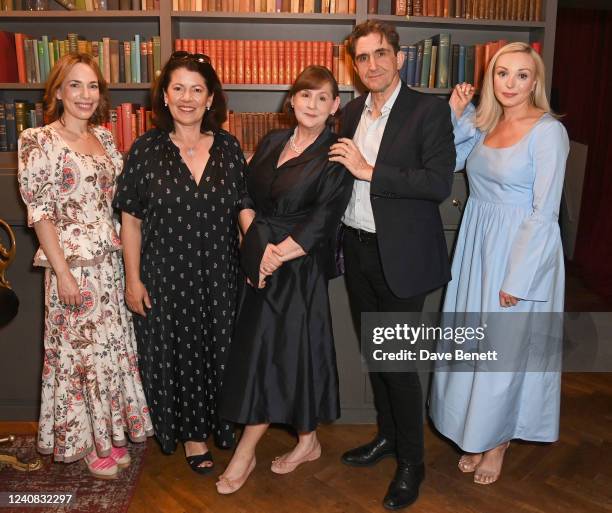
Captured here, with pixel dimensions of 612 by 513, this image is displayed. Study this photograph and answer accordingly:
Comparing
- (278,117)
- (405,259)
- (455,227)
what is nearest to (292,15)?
(278,117)

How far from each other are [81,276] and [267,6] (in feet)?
5.58

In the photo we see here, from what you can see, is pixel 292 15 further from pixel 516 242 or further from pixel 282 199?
pixel 516 242

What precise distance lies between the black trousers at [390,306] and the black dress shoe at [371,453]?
9.8 inches

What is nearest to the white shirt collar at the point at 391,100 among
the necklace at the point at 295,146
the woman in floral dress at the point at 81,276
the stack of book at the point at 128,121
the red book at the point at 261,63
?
the necklace at the point at 295,146

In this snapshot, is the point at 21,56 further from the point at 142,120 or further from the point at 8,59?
the point at 142,120

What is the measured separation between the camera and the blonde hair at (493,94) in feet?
7.23

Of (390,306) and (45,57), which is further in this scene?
(45,57)

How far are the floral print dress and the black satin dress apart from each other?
427mm

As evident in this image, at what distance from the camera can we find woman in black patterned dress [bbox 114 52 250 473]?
221 cm

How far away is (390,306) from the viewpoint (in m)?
2.22

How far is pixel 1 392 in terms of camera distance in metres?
2.97

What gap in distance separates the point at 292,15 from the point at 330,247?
1379 millimetres

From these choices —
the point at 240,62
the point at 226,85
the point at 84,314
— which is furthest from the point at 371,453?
the point at 240,62

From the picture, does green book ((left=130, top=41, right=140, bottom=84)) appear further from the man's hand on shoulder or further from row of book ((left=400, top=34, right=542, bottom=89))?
the man's hand on shoulder
